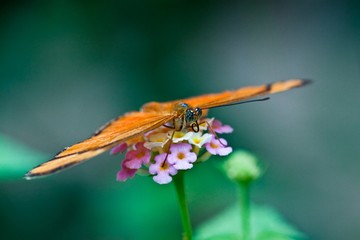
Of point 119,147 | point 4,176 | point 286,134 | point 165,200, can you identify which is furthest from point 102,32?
point 119,147

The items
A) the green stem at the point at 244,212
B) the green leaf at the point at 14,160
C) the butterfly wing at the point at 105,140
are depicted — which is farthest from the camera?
the green leaf at the point at 14,160

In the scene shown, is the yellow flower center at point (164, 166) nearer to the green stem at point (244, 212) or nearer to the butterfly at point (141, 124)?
the butterfly at point (141, 124)

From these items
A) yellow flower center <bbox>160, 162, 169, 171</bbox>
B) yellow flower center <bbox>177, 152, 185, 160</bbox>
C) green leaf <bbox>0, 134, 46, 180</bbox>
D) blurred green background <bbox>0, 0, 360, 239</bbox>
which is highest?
blurred green background <bbox>0, 0, 360, 239</bbox>

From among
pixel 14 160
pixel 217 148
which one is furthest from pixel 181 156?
pixel 14 160

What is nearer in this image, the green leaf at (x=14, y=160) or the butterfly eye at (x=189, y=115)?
the butterfly eye at (x=189, y=115)

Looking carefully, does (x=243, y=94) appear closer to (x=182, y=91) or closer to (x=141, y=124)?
(x=141, y=124)

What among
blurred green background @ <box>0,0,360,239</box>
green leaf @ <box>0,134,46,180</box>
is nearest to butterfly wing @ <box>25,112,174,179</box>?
green leaf @ <box>0,134,46,180</box>

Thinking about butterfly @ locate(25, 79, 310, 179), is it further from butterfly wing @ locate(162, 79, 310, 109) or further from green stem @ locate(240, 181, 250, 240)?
green stem @ locate(240, 181, 250, 240)

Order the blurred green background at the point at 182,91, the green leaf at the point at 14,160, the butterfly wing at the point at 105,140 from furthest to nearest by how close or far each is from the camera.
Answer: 1. the blurred green background at the point at 182,91
2. the green leaf at the point at 14,160
3. the butterfly wing at the point at 105,140

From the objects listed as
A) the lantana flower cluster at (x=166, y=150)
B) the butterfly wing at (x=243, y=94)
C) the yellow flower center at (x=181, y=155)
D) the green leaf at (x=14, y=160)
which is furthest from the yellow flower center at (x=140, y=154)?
the green leaf at (x=14, y=160)
